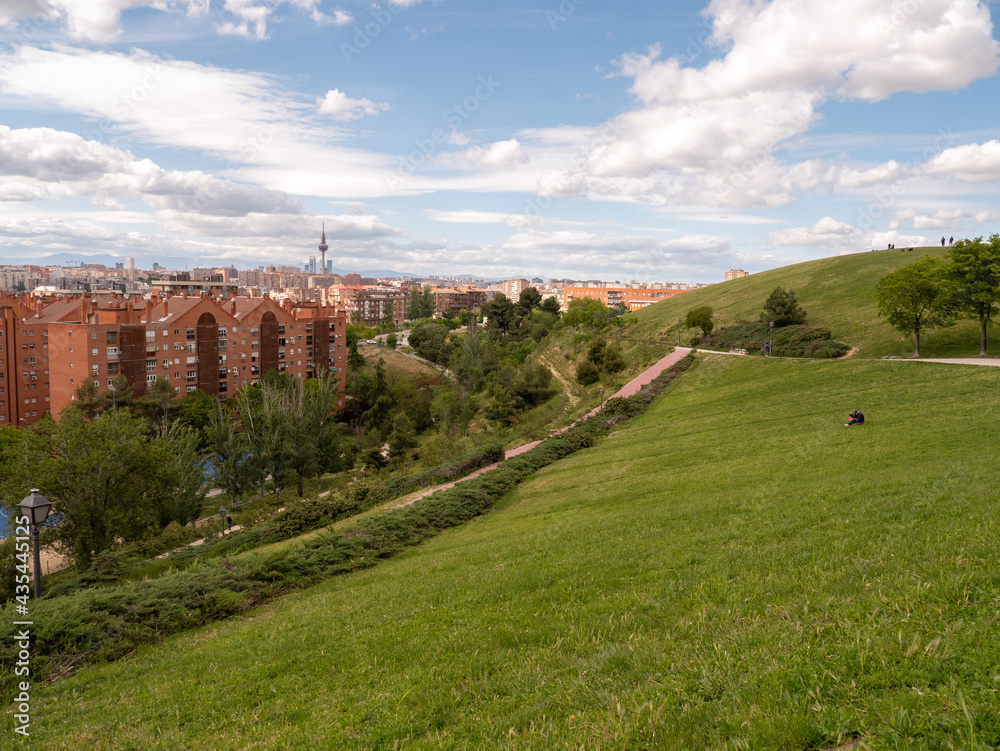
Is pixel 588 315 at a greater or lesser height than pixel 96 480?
greater

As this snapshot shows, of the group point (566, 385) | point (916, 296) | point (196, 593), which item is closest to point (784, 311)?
point (916, 296)

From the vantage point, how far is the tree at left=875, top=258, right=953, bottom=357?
3681 cm

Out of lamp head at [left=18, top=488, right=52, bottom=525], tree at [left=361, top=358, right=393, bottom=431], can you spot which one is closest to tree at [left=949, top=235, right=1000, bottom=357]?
lamp head at [left=18, top=488, right=52, bottom=525]

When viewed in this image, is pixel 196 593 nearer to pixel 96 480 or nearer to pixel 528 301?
pixel 96 480

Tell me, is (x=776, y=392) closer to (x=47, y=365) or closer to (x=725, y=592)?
(x=725, y=592)

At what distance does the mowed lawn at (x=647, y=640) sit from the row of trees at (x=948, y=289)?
24.4 metres

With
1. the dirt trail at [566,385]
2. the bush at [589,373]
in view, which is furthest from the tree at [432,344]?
the bush at [589,373]

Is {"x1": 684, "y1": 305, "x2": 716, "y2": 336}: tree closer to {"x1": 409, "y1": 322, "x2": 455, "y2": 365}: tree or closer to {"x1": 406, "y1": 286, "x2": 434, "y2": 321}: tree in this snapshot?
{"x1": 409, "y1": 322, "x2": 455, "y2": 365}: tree

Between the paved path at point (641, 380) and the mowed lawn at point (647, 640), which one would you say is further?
the paved path at point (641, 380)

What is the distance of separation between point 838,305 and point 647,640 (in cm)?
6464

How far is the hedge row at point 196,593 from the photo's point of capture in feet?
32.8

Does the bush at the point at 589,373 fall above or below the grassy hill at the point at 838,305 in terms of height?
below

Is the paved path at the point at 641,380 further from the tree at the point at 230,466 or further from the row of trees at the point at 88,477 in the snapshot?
the tree at the point at 230,466

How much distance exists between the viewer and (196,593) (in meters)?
12.6
